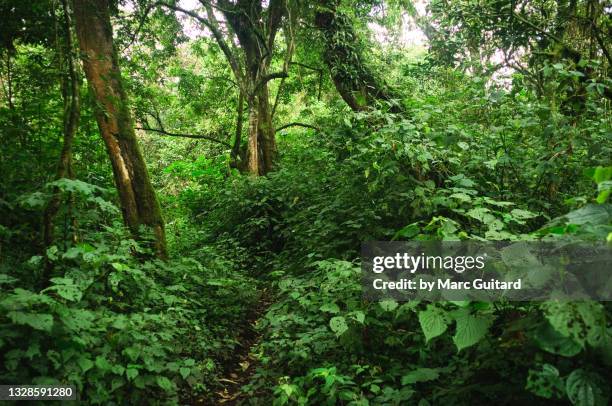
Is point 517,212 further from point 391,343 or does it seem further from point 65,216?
point 65,216

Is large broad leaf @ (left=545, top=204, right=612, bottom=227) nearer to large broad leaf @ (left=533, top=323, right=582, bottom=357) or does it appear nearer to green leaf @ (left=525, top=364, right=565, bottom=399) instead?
large broad leaf @ (left=533, top=323, right=582, bottom=357)

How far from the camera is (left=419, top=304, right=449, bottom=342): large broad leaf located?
2.39 m

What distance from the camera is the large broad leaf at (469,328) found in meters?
2.23

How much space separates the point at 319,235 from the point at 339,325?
2.61 meters

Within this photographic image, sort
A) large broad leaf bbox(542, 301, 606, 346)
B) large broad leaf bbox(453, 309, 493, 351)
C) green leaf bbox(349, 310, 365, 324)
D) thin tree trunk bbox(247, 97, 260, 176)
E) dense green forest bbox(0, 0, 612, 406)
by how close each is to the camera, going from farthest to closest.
→ thin tree trunk bbox(247, 97, 260, 176), green leaf bbox(349, 310, 365, 324), dense green forest bbox(0, 0, 612, 406), large broad leaf bbox(453, 309, 493, 351), large broad leaf bbox(542, 301, 606, 346)

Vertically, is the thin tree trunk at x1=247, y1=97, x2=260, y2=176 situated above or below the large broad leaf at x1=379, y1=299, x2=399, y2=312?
above

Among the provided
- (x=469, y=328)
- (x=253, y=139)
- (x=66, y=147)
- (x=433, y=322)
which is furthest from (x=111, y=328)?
(x=253, y=139)

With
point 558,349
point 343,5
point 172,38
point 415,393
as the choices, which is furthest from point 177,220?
point 558,349

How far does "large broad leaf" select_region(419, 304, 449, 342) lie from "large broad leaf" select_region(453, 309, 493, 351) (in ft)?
0.28

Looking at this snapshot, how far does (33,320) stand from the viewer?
271 centimetres

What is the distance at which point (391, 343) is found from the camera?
358 centimetres

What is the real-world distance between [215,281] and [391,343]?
2.73m

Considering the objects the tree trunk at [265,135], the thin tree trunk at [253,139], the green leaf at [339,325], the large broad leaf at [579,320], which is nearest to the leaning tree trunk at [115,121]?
the green leaf at [339,325]

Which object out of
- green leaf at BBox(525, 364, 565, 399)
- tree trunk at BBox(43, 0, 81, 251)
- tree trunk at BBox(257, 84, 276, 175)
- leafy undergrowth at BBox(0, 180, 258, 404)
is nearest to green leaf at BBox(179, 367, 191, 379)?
leafy undergrowth at BBox(0, 180, 258, 404)
